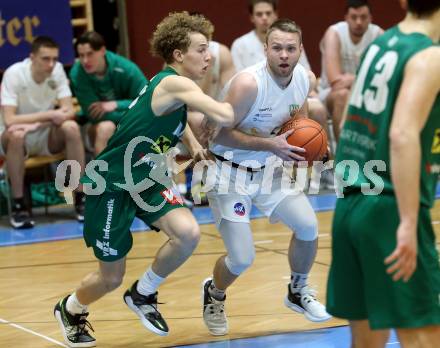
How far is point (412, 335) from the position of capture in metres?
3.27

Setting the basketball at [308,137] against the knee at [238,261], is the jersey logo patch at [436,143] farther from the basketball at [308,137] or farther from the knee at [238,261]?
the knee at [238,261]

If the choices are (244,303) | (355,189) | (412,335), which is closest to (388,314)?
(412,335)

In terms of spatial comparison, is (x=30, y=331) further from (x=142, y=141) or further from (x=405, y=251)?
(x=405, y=251)

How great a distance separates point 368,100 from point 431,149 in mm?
263

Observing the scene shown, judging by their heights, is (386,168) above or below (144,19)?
above

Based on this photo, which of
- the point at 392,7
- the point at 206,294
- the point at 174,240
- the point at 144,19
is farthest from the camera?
the point at 392,7

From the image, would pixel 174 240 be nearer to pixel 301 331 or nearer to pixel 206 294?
pixel 206 294

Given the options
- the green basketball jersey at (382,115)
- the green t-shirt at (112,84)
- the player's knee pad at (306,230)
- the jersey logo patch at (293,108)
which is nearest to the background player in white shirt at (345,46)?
the green t-shirt at (112,84)

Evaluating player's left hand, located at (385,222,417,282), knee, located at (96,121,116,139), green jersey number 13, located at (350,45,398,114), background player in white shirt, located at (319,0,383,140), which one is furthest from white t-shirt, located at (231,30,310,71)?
player's left hand, located at (385,222,417,282)

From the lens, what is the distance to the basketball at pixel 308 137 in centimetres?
526

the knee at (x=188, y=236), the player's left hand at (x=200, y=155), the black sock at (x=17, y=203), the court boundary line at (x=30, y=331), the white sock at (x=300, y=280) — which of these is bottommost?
the black sock at (x=17, y=203)

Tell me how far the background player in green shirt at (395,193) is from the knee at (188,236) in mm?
1693

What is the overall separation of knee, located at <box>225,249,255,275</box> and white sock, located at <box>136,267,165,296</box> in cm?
37

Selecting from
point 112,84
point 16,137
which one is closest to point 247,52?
point 112,84
